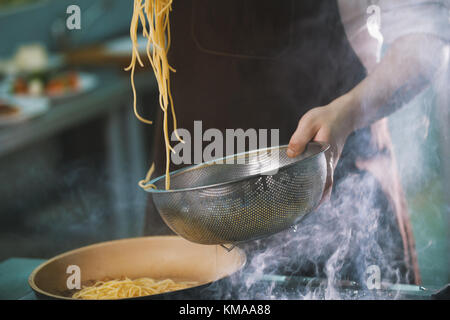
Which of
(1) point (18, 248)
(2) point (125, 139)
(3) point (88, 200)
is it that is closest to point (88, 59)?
(2) point (125, 139)

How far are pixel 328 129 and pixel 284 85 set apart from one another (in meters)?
0.30

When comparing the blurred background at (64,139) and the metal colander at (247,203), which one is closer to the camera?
the metal colander at (247,203)

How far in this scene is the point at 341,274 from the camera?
109 centimetres

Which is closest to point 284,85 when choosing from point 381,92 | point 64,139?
point 381,92

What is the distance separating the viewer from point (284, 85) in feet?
4.30

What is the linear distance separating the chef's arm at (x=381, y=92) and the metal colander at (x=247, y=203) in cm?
6

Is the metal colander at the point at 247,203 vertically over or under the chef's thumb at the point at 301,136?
under

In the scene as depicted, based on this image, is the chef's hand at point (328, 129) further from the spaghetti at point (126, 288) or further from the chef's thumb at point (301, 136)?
the spaghetti at point (126, 288)

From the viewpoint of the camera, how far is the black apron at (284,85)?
1148 millimetres

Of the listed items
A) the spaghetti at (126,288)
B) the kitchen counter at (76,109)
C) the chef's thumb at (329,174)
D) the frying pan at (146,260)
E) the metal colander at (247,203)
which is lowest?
the spaghetti at (126,288)

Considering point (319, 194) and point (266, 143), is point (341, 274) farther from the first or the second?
point (266, 143)

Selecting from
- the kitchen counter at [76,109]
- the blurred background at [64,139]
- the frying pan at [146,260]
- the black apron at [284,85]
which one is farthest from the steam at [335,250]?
the kitchen counter at [76,109]

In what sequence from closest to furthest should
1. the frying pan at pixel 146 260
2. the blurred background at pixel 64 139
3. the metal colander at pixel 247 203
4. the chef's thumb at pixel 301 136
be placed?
1. the metal colander at pixel 247 203
2. the chef's thumb at pixel 301 136
3. the frying pan at pixel 146 260
4. the blurred background at pixel 64 139

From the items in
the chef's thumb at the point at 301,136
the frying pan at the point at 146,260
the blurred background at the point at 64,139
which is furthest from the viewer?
the blurred background at the point at 64,139
